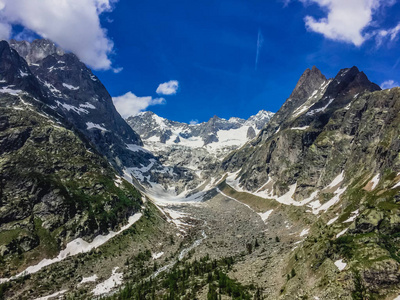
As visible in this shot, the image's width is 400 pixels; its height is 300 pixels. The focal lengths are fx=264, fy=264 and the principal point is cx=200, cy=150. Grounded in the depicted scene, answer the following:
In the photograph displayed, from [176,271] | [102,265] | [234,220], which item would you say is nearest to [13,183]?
[102,265]

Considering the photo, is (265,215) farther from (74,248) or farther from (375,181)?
(74,248)

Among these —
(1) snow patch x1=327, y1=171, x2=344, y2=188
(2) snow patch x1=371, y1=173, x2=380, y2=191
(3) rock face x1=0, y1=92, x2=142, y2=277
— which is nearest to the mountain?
(3) rock face x1=0, y1=92, x2=142, y2=277

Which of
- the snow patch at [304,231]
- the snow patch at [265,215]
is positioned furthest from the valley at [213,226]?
the snow patch at [265,215]

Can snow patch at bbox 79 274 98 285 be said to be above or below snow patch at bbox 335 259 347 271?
below

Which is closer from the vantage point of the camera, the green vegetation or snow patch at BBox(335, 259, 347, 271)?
snow patch at BBox(335, 259, 347, 271)

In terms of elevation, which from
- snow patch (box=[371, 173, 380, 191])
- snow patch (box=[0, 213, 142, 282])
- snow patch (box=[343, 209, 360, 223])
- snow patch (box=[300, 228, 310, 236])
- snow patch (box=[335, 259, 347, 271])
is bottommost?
snow patch (box=[0, 213, 142, 282])

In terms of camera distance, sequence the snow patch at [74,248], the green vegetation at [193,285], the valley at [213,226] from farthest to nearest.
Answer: the snow patch at [74,248]
the green vegetation at [193,285]
the valley at [213,226]

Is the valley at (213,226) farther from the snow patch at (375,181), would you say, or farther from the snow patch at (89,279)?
the snow patch at (375,181)

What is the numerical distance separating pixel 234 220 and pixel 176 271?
79.9m

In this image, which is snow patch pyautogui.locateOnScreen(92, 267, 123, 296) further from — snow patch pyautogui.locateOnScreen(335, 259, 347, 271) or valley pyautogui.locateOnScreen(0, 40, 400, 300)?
snow patch pyautogui.locateOnScreen(335, 259, 347, 271)

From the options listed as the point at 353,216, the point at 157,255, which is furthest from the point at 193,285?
the point at 157,255

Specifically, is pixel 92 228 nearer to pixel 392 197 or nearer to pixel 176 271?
pixel 176 271

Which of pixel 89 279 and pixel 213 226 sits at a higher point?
pixel 213 226

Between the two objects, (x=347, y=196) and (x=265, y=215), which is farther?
(x=265, y=215)
